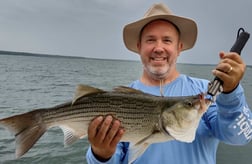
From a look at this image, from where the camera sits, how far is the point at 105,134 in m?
3.06

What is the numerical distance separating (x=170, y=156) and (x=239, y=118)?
77 cm

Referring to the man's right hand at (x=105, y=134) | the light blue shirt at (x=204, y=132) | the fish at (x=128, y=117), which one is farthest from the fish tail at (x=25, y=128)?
the light blue shirt at (x=204, y=132)

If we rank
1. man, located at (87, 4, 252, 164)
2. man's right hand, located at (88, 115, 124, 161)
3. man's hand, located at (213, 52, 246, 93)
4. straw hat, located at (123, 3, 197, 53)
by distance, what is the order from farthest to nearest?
1. straw hat, located at (123, 3, 197, 53)
2. man's right hand, located at (88, 115, 124, 161)
3. man, located at (87, 4, 252, 164)
4. man's hand, located at (213, 52, 246, 93)

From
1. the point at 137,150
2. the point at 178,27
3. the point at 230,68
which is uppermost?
the point at 178,27

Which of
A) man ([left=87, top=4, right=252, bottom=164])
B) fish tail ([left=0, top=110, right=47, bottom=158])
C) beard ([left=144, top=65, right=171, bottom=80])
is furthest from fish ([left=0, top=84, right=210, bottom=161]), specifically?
beard ([left=144, top=65, right=171, bottom=80])

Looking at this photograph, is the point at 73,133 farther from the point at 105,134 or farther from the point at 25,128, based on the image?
the point at 25,128

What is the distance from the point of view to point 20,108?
17.1 metres

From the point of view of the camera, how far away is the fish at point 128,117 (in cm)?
290

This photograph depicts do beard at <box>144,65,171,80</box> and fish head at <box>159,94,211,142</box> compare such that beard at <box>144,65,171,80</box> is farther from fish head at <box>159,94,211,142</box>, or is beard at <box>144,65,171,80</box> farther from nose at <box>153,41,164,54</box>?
fish head at <box>159,94,211,142</box>

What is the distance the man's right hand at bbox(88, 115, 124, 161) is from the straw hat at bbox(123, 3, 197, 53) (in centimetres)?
142

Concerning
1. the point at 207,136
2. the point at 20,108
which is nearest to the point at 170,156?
the point at 207,136

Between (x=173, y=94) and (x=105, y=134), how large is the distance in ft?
3.09

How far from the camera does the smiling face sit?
11.6 ft

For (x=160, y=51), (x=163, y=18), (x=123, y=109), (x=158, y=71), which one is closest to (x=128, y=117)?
(x=123, y=109)
